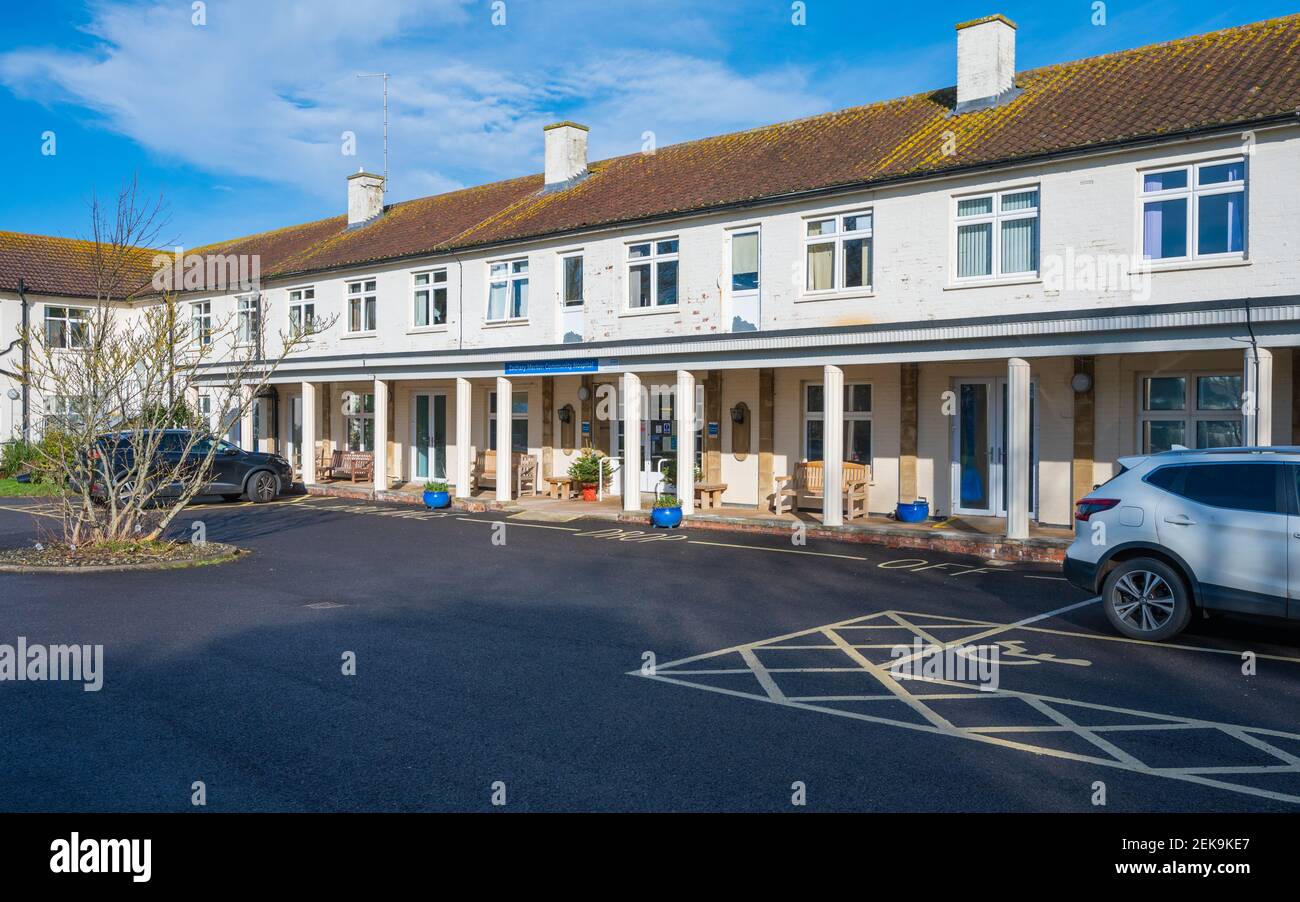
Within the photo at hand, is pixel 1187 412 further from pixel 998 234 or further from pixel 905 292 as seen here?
pixel 905 292

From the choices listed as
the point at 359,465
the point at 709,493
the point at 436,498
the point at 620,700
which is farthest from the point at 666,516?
the point at 359,465

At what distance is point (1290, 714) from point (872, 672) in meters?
2.77

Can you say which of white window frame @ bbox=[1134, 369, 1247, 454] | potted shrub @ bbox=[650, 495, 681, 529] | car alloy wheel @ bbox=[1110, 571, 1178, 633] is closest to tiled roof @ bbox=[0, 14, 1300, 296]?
white window frame @ bbox=[1134, 369, 1247, 454]

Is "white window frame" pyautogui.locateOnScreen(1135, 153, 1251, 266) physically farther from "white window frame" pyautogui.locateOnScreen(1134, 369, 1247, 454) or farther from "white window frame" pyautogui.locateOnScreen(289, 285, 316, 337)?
"white window frame" pyautogui.locateOnScreen(289, 285, 316, 337)

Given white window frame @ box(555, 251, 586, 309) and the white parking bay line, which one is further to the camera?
white window frame @ box(555, 251, 586, 309)

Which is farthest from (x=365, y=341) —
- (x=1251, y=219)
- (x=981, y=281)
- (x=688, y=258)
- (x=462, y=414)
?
(x=1251, y=219)

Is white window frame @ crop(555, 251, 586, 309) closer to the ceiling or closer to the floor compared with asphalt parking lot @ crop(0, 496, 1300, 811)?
closer to the ceiling

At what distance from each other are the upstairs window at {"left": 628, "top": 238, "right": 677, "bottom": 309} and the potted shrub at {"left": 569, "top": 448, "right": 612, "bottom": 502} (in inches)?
161

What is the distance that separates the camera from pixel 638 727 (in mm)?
6523

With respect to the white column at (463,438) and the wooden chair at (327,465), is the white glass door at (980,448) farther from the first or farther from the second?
the wooden chair at (327,465)

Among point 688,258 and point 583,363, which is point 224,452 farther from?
point 688,258

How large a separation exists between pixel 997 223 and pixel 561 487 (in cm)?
1149

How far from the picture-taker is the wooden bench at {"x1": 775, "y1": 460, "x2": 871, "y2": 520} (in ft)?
61.2
